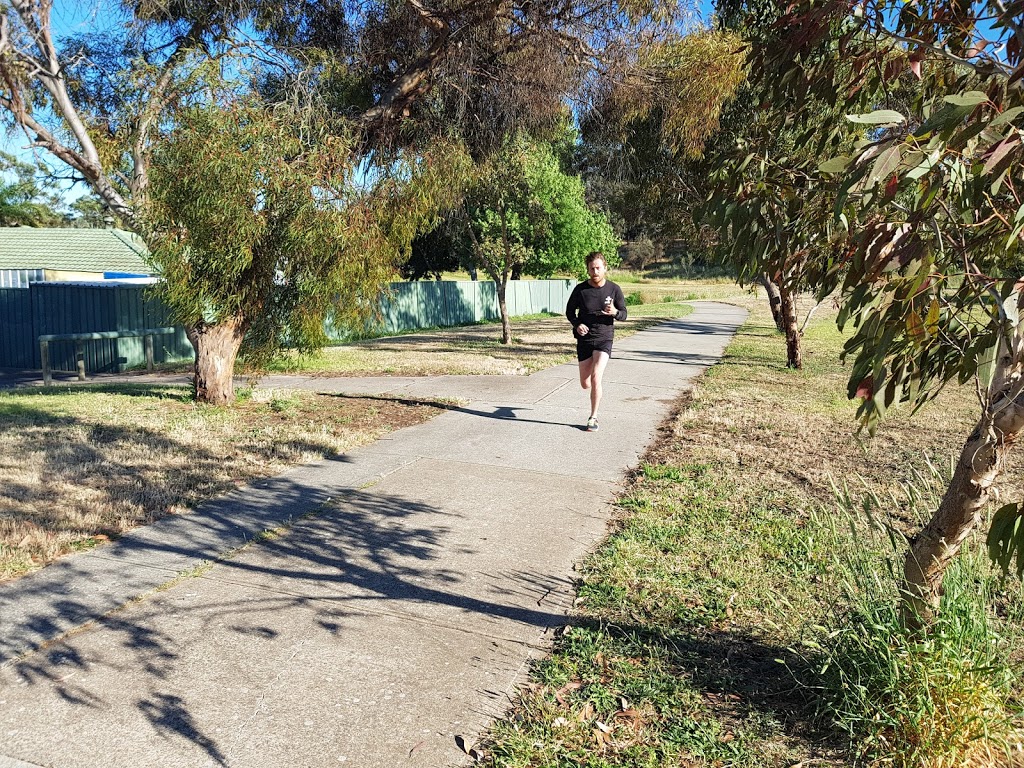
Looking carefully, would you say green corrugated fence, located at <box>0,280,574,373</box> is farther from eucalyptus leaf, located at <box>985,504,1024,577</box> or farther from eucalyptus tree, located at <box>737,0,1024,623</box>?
eucalyptus leaf, located at <box>985,504,1024,577</box>

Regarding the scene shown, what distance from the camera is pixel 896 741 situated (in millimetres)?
2734

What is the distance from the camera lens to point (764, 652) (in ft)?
11.6

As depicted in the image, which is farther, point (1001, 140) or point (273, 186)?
point (273, 186)

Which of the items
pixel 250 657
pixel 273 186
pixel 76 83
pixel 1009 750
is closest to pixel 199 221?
pixel 273 186

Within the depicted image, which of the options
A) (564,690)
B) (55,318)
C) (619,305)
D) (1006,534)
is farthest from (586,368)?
(55,318)

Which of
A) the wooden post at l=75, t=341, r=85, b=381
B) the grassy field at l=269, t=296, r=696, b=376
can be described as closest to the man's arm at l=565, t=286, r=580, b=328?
the grassy field at l=269, t=296, r=696, b=376

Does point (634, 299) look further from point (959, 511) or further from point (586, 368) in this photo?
point (959, 511)

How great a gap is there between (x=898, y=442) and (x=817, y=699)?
552 centimetres

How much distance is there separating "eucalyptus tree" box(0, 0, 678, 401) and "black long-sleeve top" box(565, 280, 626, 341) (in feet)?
7.66

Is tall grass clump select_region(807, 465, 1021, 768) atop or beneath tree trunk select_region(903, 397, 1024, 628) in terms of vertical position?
beneath

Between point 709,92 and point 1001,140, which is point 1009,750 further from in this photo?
point 709,92

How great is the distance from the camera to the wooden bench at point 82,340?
12.9 m

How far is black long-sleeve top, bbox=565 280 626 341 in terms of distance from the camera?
26.8ft

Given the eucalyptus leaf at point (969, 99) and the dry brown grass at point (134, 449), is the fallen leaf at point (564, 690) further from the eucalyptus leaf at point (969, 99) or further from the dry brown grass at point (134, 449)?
the dry brown grass at point (134, 449)
